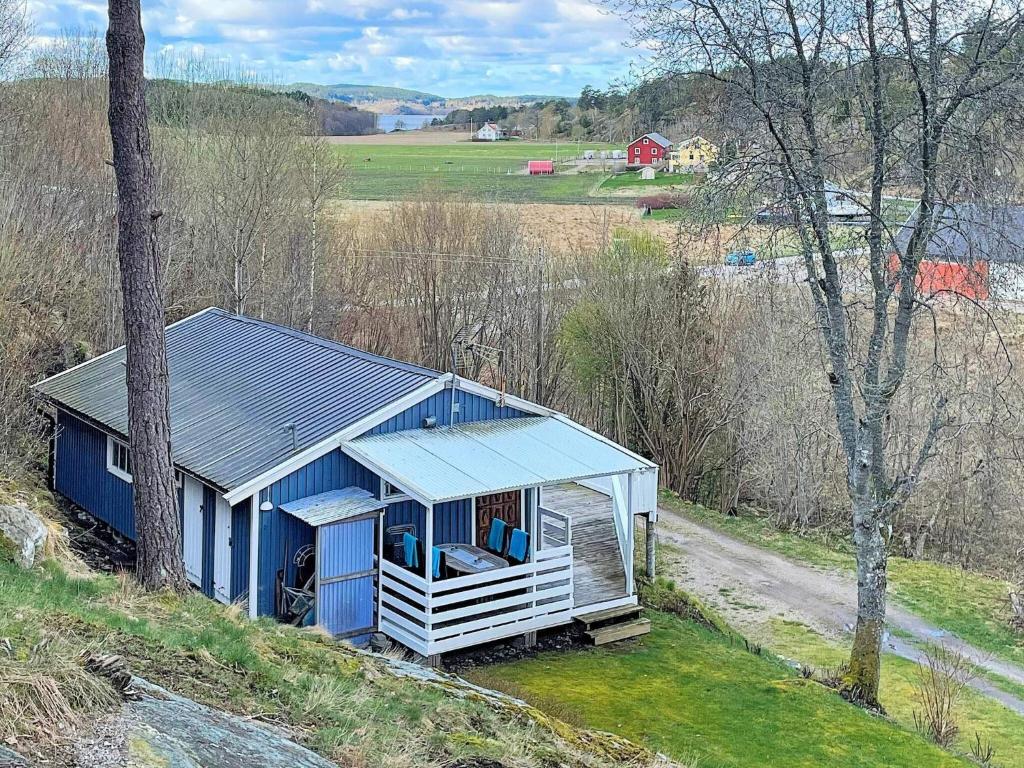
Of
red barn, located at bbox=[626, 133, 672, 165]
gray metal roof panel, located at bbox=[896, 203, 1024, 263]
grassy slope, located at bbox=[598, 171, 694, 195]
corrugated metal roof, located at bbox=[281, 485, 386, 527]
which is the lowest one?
corrugated metal roof, located at bbox=[281, 485, 386, 527]

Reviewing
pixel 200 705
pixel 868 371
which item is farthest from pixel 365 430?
pixel 200 705

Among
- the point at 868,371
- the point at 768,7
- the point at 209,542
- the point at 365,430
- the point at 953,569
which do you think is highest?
the point at 768,7

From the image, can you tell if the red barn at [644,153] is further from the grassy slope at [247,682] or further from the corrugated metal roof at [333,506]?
the grassy slope at [247,682]

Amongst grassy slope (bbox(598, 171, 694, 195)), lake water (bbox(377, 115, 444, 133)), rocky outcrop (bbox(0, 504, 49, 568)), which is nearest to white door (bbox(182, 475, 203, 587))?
rocky outcrop (bbox(0, 504, 49, 568))

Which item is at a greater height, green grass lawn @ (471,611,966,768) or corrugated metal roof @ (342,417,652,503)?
corrugated metal roof @ (342,417,652,503)

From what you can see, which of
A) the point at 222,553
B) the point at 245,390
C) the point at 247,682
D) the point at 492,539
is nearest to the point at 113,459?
the point at 245,390

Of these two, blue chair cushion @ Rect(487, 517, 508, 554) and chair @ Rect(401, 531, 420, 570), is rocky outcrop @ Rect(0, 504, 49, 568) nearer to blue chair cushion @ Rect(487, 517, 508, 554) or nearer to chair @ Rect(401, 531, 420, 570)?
chair @ Rect(401, 531, 420, 570)

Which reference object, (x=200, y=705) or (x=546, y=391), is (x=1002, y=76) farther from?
(x=546, y=391)
